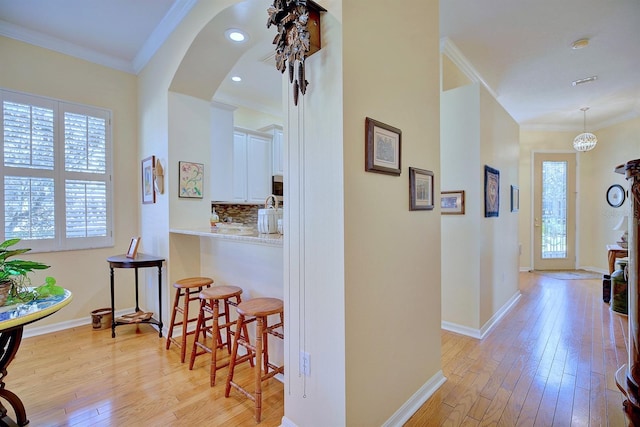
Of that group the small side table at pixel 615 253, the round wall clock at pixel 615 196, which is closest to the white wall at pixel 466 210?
the small side table at pixel 615 253

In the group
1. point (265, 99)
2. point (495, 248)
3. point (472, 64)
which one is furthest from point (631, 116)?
point (265, 99)

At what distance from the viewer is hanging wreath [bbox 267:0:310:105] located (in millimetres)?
1431

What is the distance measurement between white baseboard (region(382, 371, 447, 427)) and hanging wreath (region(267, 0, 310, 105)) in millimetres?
1895

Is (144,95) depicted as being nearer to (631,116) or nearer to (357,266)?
(357,266)

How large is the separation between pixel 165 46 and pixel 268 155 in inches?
84.0

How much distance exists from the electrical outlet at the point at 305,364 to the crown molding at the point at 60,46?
13.1ft

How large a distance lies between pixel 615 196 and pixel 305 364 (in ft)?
23.4

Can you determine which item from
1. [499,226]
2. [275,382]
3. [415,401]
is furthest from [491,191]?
[275,382]

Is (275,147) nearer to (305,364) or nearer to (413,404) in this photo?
(305,364)

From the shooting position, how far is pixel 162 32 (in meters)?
3.05

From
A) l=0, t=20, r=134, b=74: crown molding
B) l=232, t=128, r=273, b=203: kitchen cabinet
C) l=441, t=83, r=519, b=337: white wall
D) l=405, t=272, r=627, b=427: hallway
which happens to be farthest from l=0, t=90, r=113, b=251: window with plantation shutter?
l=441, t=83, r=519, b=337: white wall

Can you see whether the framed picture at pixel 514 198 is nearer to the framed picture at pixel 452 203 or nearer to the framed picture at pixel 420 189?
the framed picture at pixel 452 203

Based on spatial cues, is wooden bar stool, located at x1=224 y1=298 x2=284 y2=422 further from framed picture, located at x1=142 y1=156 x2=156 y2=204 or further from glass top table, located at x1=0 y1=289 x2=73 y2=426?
framed picture, located at x1=142 y1=156 x2=156 y2=204

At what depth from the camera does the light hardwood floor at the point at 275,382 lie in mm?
1865
